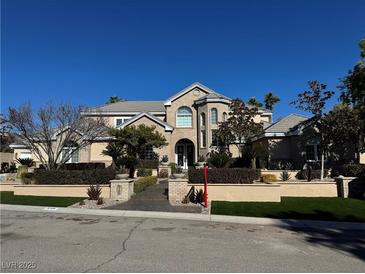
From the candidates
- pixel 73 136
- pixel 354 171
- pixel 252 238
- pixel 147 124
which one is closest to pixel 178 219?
pixel 252 238

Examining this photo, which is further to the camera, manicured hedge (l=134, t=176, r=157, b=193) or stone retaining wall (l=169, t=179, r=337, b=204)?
manicured hedge (l=134, t=176, r=157, b=193)

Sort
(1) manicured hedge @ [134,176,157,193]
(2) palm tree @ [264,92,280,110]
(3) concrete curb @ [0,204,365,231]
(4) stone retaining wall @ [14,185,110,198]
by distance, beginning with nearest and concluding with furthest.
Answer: (3) concrete curb @ [0,204,365,231] < (4) stone retaining wall @ [14,185,110,198] < (1) manicured hedge @ [134,176,157,193] < (2) palm tree @ [264,92,280,110]

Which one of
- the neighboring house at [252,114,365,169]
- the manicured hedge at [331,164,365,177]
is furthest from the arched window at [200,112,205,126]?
the manicured hedge at [331,164,365,177]

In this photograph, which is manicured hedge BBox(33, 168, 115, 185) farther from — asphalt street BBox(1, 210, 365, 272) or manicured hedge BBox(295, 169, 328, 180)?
manicured hedge BBox(295, 169, 328, 180)

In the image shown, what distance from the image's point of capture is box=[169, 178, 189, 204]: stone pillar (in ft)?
57.0

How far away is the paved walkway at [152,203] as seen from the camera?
15373 millimetres

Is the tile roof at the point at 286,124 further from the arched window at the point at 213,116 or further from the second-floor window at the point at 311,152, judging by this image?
the arched window at the point at 213,116

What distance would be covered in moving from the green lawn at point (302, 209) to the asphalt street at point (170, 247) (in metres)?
2.50

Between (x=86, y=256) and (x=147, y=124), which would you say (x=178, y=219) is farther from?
(x=147, y=124)

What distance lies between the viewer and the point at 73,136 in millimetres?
25859

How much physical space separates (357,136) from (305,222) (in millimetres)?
13066

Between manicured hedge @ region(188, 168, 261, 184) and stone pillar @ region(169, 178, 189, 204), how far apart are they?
3.19 ft

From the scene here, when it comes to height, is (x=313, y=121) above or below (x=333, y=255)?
above

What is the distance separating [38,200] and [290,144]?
2038 cm
